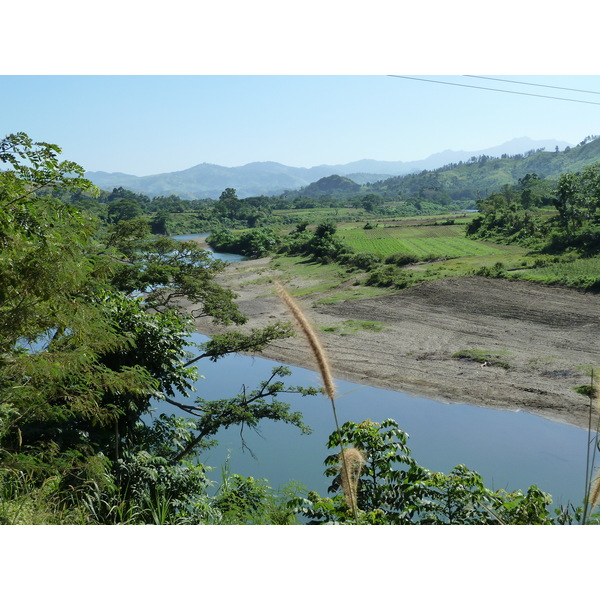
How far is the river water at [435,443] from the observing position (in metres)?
5.90

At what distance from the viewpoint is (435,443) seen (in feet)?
22.0

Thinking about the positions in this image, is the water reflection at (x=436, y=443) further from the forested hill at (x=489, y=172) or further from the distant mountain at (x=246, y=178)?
the forested hill at (x=489, y=172)

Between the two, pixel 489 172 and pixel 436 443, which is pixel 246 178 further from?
pixel 436 443

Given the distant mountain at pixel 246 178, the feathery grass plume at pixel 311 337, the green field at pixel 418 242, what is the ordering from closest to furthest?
the feathery grass plume at pixel 311 337 → the green field at pixel 418 242 → the distant mountain at pixel 246 178

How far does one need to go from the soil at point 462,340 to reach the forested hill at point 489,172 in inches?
1720

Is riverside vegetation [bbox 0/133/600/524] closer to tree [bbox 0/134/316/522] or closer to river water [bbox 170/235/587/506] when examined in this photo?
tree [bbox 0/134/316/522]

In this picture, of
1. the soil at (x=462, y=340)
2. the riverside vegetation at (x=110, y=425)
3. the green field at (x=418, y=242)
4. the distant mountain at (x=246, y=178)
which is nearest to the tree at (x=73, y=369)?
the riverside vegetation at (x=110, y=425)

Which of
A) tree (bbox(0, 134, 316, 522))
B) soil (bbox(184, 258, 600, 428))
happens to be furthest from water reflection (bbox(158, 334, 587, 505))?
tree (bbox(0, 134, 316, 522))

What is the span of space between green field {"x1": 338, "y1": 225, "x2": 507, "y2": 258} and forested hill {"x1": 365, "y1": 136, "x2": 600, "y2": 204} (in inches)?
1348

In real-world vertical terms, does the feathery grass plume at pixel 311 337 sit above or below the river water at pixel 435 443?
above

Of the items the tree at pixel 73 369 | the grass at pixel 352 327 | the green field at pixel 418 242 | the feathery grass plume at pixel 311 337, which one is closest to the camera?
the feathery grass plume at pixel 311 337

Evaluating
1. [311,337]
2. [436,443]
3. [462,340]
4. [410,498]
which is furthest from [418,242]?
[311,337]

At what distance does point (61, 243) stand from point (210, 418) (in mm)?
2865

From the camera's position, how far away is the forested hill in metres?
60.9
